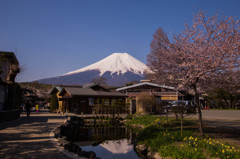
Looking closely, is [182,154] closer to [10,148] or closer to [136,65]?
[10,148]

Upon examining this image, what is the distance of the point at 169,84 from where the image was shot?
10.6 meters

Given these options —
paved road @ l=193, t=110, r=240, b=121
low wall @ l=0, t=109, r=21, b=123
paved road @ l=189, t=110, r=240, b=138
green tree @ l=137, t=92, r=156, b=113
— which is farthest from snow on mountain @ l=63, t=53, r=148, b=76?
low wall @ l=0, t=109, r=21, b=123

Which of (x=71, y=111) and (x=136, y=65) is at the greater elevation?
(x=136, y=65)

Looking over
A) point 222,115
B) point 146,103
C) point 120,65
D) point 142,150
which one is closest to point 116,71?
point 120,65

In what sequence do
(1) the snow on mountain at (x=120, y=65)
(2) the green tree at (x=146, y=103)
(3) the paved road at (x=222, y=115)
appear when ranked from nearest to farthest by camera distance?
(3) the paved road at (x=222, y=115), (2) the green tree at (x=146, y=103), (1) the snow on mountain at (x=120, y=65)

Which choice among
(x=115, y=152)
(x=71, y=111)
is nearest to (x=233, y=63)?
(x=115, y=152)

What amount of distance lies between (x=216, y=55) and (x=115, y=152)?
6726 millimetres

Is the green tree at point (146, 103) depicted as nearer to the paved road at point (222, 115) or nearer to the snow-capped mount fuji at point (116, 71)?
the paved road at point (222, 115)

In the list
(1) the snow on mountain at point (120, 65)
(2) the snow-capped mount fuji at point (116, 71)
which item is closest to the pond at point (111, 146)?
(2) the snow-capped mount fuji at point (116, 71)

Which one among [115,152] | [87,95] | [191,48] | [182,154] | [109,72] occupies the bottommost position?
[115,152]

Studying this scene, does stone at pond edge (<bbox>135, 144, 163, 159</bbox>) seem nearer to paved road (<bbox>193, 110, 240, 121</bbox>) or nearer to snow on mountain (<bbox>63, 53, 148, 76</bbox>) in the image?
paved road (<bbox>193, 110, 240, 121</bbox>)

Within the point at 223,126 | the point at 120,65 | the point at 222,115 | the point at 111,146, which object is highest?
the point at 120,65

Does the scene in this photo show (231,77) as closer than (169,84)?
Yes

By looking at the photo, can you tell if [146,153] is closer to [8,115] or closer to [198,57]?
[198,57]
